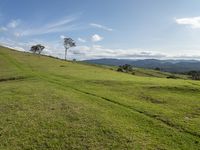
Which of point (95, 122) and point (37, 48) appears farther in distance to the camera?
point (37, 48)

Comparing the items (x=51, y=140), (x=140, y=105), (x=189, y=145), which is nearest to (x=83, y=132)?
(x=51, y=140)

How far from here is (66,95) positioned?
27891 millimetres

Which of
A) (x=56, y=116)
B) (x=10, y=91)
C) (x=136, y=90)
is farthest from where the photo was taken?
(x=136, y=90)

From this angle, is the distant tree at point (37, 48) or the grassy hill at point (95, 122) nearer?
the grassy hill at point (95, 122)

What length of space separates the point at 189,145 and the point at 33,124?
10.1 meters

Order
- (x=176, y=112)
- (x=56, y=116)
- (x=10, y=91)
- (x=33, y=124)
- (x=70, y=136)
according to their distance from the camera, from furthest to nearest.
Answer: (x=10, y=91)
(x=176, y=112)
(x=56, y=116)
(x=33, y=124)
(x=70, y=136)

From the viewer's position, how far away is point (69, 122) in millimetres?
18172

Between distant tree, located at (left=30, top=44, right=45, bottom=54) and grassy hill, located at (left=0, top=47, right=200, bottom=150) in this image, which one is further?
distant tree, located at (left=30, top=44, right=45, bottom=54)

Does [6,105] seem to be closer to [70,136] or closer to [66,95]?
[66,95]

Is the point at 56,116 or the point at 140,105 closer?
the point at 56,116

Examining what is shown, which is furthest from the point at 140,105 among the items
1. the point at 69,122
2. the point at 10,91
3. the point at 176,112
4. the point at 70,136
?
the point at 10,91

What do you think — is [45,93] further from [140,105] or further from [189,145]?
[189,145]

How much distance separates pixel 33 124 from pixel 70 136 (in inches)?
138

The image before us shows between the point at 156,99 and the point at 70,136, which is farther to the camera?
the point at 156,99
